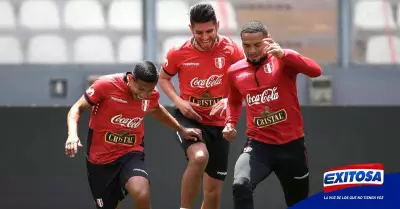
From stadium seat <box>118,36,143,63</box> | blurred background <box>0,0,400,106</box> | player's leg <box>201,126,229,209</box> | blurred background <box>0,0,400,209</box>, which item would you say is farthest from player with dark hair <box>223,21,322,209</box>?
stadium seat <box>118,36,143,63</box>

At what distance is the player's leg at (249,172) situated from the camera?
8383 mm

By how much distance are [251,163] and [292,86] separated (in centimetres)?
78

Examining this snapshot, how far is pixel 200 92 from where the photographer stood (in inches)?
387

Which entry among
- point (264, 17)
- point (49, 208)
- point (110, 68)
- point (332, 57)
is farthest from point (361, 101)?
point (49, 208)

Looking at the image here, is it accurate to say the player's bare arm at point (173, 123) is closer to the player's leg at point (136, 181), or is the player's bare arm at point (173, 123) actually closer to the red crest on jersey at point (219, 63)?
the player's leg at point (136, 181)

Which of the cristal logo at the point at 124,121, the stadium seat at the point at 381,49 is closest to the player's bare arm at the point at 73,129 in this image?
the cristal logo at the point at 124,121

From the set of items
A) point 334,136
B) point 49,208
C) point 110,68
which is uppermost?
point 110,68

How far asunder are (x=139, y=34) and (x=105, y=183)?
13.7ft

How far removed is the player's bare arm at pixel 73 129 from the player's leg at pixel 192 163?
1136 millimetres

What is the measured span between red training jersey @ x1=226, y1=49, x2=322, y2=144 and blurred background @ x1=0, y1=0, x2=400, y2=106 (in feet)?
13.2

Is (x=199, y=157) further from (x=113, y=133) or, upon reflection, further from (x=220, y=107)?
(x=113, y=133)

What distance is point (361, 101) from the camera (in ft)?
42.1

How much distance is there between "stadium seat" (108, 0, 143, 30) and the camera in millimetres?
13180

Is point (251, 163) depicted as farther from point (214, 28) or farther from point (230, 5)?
point (230, 5)
